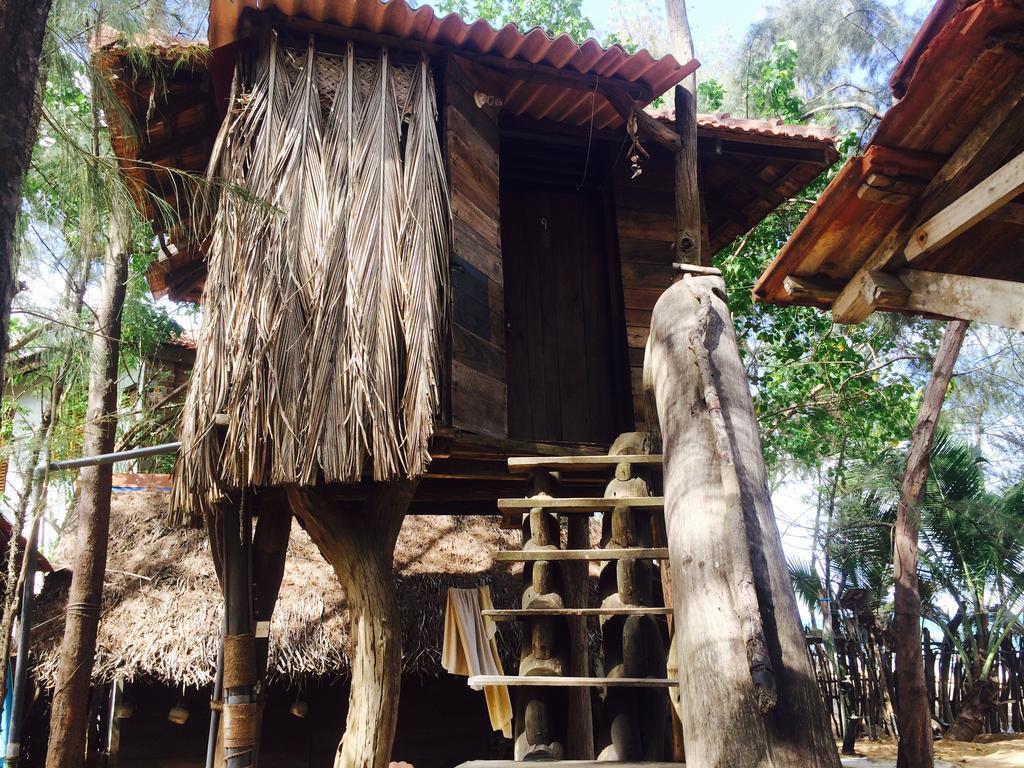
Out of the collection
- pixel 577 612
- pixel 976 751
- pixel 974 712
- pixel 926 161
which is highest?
pixel 926 161

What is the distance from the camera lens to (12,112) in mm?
2121

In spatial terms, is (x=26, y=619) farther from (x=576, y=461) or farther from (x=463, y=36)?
(x=463, y=36)

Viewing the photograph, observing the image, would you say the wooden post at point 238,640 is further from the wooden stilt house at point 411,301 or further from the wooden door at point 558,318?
the wooden door at point 558,318

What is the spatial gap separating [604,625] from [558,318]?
3.51 meters

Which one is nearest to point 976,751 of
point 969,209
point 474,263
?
point 474,263

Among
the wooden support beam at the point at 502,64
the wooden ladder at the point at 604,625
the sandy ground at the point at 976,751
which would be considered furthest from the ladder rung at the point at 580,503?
the sandy ground at the point at 976,751

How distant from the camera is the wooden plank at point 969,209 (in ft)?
8.75

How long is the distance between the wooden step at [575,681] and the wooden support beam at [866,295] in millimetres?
1697

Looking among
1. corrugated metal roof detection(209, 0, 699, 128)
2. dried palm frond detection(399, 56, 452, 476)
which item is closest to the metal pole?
dried palm frond detection(399, 56, 452, 476)

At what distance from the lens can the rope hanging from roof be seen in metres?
4.55

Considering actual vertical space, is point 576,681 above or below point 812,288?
below

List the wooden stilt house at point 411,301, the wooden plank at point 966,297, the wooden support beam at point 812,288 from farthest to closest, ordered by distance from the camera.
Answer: the wooden stilt house at point 411,301 → the wooden support beam at point 812,288 → the wooden plank at point 966,297

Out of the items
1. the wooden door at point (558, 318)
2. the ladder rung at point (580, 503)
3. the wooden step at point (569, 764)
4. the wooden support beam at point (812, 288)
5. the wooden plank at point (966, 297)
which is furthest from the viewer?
the wooden door at point (558, 318)

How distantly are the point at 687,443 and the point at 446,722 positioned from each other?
6994 millimetres
